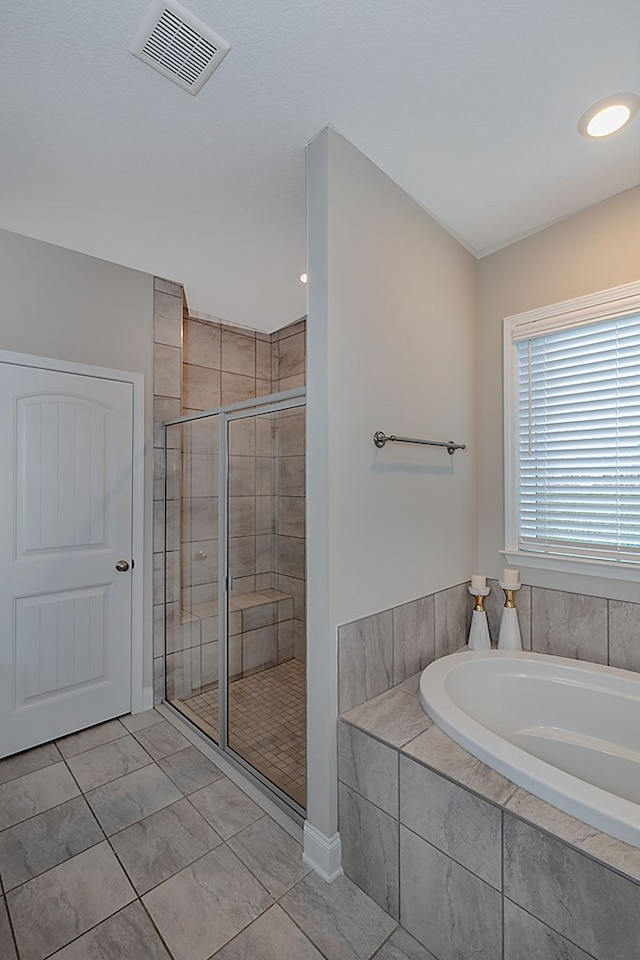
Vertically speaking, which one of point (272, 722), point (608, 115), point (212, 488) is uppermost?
point (608, 115)

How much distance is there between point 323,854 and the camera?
1.59 metres

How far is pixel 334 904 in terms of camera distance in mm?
1483

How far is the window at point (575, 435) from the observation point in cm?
190

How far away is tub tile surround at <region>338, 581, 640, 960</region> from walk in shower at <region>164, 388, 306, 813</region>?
0.36 metres

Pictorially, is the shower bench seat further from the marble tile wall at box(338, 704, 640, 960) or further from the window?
the window

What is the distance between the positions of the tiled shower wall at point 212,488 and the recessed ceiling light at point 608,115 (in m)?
1.40

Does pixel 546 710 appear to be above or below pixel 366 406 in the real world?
below

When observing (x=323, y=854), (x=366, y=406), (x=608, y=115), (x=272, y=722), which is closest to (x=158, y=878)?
(x=323, y=854)

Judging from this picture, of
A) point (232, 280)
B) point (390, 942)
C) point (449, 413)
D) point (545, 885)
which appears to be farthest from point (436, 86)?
point (390, 942)

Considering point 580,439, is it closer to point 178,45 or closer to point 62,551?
point 178,45

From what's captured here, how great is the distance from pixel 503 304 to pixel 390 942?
2544mm

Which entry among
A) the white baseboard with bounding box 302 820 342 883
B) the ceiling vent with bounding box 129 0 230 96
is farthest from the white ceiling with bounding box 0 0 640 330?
the white baseboard with bounding box 302 820 342 883

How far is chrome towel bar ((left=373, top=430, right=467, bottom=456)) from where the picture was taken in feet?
5.73

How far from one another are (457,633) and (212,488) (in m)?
1.46
